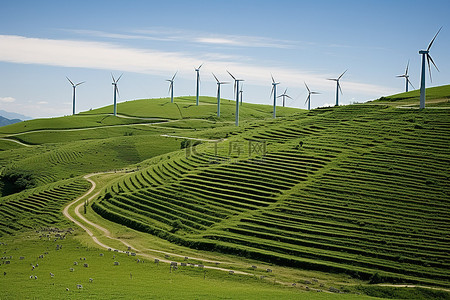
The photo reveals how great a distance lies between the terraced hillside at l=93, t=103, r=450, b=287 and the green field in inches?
6.0

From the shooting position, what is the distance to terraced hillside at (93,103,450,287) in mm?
42625

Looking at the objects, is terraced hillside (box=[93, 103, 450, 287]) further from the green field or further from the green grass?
the green grass

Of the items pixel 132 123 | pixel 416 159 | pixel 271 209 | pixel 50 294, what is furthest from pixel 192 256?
pixel 132 123

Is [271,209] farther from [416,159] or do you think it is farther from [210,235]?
[416,159]

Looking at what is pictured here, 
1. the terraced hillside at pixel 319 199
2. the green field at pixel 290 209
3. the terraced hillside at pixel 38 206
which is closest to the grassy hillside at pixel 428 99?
the green field at pixel 290 209

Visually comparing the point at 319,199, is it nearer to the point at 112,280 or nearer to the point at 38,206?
the point at 112,280

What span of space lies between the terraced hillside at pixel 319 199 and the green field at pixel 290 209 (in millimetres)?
153

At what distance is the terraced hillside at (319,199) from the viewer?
42.6m

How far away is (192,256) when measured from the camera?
148ft

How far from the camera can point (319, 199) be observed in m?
54.1

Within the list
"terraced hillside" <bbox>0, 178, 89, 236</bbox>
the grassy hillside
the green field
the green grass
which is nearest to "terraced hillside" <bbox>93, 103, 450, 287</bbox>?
the green field

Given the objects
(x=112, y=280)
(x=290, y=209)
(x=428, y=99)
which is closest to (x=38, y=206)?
(x=290, y=209)

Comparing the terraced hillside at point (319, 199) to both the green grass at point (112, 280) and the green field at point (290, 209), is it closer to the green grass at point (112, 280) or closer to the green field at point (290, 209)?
the green field at point (290, 209)

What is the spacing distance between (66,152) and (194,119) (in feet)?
224
